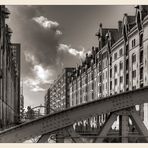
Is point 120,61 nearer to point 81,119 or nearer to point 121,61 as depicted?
point 121,61

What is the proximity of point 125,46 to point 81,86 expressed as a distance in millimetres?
33013

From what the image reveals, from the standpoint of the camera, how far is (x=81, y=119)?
31.2 ft

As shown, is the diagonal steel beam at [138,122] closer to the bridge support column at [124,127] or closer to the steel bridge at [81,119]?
the steel bridge at [81,119]

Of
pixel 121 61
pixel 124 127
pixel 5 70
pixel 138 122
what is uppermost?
pixel 121 61

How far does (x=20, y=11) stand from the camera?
20203 mm

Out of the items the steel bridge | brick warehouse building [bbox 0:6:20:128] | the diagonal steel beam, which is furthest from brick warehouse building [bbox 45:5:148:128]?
brick warehouse building [bbox 0:6:20:128]

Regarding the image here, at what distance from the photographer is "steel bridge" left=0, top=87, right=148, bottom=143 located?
939 cm

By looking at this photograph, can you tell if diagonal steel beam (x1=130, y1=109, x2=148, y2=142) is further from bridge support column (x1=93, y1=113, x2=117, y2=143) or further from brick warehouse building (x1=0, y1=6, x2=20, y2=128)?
brick warehouse building (x1=0, y1=6, x2=20, y2=128)

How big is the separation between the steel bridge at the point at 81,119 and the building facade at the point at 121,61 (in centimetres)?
2250

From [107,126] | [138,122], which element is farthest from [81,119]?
[138,122]

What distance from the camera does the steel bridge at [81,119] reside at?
9.39 meters

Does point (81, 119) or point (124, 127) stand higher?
point (81, 119)

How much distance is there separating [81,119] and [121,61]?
3355 centimetres
